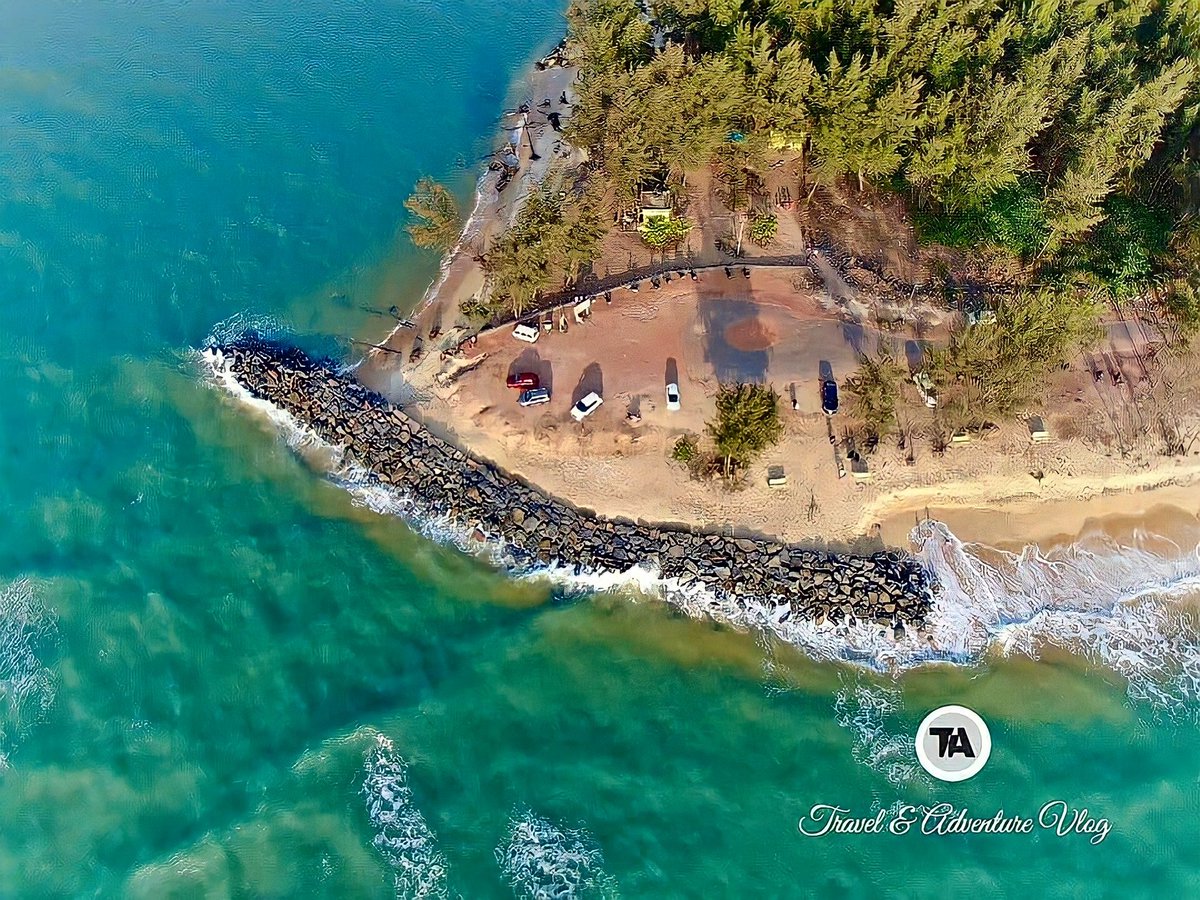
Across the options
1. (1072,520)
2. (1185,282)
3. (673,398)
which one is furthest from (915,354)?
(1185,282)

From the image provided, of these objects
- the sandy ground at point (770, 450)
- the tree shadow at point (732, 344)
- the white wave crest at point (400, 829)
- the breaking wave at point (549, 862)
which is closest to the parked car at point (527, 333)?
the sandy ground at point (770, 450)

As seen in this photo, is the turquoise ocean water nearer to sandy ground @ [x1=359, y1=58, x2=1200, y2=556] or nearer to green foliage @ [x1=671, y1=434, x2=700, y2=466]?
sandy ground @ [x1=359, y1=58, x2=1200, y2=556]

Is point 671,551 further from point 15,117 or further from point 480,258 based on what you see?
point 15,117

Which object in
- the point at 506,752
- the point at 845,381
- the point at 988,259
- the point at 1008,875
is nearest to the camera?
the point at 1008,875

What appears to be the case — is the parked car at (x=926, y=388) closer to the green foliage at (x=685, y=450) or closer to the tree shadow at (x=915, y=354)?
the tree shadow at (x=915, y=354)

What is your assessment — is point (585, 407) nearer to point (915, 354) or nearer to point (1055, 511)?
Result: point (915, 354)

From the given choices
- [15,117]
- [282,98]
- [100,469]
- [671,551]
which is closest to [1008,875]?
[671,551]

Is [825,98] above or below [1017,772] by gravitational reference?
above
